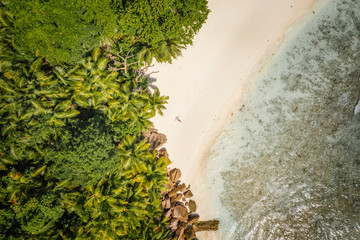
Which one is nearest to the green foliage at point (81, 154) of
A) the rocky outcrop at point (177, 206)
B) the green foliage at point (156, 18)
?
the rocky outcrop at point (177, 206)

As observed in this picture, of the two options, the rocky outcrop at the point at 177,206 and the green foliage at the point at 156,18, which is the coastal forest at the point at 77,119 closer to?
the green foliage at the point at 156,18

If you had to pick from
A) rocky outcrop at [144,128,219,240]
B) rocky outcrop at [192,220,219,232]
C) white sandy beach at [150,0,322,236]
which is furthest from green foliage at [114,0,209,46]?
rocky outcrop at [192,220,219,232]

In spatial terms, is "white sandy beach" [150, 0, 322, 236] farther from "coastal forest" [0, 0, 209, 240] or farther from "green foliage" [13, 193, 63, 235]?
"green foliage" [13, 193, 63, 235]

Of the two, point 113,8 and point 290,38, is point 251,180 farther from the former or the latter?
point 113,8

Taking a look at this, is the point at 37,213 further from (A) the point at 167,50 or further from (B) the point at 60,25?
(A) the point at 167,50

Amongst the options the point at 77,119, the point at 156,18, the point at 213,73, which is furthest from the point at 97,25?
the point at 213,73

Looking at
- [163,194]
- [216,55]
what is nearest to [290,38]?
[216,55]
